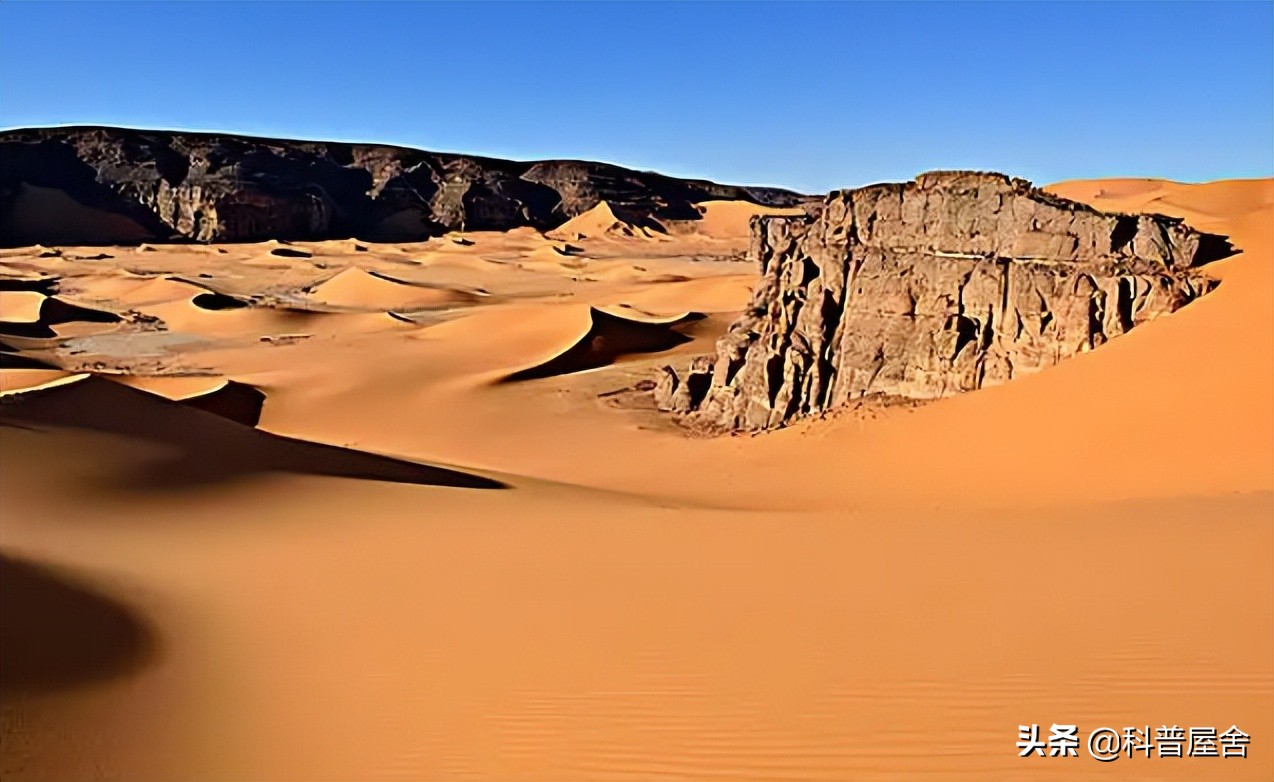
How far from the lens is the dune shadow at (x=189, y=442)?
10.8 metres

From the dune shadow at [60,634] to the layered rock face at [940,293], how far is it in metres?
10.7

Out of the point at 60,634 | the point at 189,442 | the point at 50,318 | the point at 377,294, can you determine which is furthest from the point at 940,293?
the point at 377,294

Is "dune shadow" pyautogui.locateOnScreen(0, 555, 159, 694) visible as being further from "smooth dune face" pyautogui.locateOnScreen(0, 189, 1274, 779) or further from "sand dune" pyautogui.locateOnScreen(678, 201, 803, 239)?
"sand dune" pyautogui.locateOnScreen(678, 201, 803, 239)

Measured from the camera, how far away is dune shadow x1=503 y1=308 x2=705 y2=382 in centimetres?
2369

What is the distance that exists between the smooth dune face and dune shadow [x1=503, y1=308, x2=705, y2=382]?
21.5 feet

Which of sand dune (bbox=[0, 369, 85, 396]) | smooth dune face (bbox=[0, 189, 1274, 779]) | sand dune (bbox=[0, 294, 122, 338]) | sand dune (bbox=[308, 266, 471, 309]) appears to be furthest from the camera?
sand dune (bbox=[308, 266, 471, 309])

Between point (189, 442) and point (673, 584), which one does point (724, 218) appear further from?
point (673, 584)

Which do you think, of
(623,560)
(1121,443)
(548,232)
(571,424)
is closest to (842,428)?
(1121,443)

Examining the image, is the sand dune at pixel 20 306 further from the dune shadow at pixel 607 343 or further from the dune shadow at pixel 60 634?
the dune shadow at pixel 60 634

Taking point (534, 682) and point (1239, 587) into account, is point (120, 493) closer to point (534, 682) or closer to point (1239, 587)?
point (534, 682)

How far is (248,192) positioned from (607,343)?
47760 mm

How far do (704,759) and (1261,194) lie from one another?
971 inches

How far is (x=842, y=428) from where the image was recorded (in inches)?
555

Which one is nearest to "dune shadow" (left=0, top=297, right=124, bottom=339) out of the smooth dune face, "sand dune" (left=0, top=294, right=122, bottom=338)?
"sand dune" (left=0, top=294, right=122, bottom=338)
